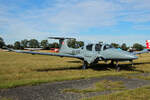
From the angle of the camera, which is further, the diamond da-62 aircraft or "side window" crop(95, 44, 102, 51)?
"side window" crop(95, 44, 102, 51)

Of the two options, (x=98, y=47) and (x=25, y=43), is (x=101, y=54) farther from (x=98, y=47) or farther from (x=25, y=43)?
(x=25, y=43)

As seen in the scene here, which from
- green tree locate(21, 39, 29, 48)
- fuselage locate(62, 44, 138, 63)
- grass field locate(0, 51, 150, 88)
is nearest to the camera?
grass field locate(0, 51, 150, 88)

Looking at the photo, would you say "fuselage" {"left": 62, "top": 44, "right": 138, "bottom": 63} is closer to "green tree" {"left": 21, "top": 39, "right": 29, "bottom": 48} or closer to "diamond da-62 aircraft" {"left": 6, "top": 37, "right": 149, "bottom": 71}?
"diamond da-62 aircraft" {"left": 6, "top": 37, "right": 149, "bottom": 71}

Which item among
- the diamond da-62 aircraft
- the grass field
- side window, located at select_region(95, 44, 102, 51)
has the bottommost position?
the grass field

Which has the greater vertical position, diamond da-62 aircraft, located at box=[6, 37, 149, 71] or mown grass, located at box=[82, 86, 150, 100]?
diamond da-62 aircraft, located at box=[6, 37, 149, 71]

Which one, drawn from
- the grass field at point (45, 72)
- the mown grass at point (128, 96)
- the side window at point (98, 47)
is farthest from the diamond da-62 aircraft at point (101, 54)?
the mown grass at point (128, 96)

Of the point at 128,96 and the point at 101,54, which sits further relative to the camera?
the point at 101,54

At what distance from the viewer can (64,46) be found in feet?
66.2

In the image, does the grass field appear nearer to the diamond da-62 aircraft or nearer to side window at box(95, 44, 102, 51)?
the diamond da-62 aircraft

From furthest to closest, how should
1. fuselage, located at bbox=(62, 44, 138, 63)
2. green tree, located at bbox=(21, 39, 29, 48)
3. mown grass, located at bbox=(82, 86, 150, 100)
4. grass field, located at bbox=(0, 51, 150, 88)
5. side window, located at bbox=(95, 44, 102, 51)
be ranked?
1. green tree, located at bbox=(21, 39, 29, 48)
2. side window, located at bbox=(95, 44, 102, 51)
3. fuselage, located at bbox=(62, 44, 138, 63)
4. grass field, located at bbox=(0, 51, 150, 88)
5. mown grass, located at bbox=(82, 86, 150, 100)

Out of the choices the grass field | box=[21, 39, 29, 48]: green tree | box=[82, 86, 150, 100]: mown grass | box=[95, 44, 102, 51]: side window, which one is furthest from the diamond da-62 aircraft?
box=[21, 39, 29, 48]: green tree

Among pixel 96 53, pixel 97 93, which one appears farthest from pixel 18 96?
pixel 96 53

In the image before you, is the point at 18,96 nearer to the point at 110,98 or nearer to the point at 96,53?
the point at 110,98

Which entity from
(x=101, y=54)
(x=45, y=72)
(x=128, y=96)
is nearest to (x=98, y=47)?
(x=101, y=54)
